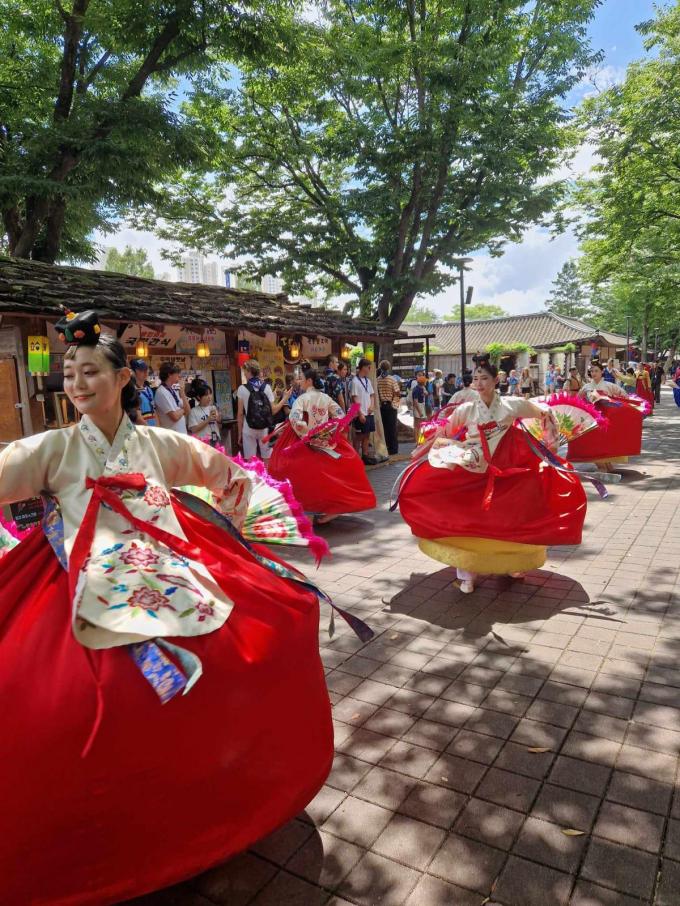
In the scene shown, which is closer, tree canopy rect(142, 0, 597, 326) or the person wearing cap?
the person wearing cap

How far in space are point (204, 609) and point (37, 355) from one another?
20.0ft

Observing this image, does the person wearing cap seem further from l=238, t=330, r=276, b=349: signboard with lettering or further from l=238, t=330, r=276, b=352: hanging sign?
l=238, t=330, r=276, b=349: signboard with lettering

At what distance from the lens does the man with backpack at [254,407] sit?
29.4 feet

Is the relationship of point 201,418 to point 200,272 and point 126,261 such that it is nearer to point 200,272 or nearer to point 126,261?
point 126,261

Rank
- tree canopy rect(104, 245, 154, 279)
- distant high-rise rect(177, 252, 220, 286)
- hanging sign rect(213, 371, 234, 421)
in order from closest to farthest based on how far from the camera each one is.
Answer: hanging sign rect(213, 371, 234, 421) → tree canopy rect(104, 245, 154, 279) → distant high-rise rect(177, 252, 220, 286)

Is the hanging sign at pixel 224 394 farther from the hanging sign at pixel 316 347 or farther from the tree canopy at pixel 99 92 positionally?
the tree canopy at pixel 99 92

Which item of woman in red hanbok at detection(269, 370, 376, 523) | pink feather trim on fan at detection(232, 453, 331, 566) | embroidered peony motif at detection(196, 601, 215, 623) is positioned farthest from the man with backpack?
embroidered peony motif at detection(196, 601, 215, 623)

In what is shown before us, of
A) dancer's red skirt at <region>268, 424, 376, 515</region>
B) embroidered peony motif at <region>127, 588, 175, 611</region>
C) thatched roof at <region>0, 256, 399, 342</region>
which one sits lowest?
dancer's red skirt at <region>268, 424, 376, 515</region>

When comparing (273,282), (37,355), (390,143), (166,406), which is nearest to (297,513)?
(166,406)

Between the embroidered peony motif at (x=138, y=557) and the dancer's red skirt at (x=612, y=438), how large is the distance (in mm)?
8495

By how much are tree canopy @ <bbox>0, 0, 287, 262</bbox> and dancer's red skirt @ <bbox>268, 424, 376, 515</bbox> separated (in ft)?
25.5

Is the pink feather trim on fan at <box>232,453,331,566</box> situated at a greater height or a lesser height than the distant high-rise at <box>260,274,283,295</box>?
lesser

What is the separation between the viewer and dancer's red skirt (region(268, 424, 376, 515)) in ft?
23.6

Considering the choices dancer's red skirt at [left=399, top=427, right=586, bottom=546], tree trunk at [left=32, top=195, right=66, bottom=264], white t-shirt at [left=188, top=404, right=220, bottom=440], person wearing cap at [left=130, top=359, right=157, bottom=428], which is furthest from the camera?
tree trunk at [left=32, top=195, right=66, bottom=264]
